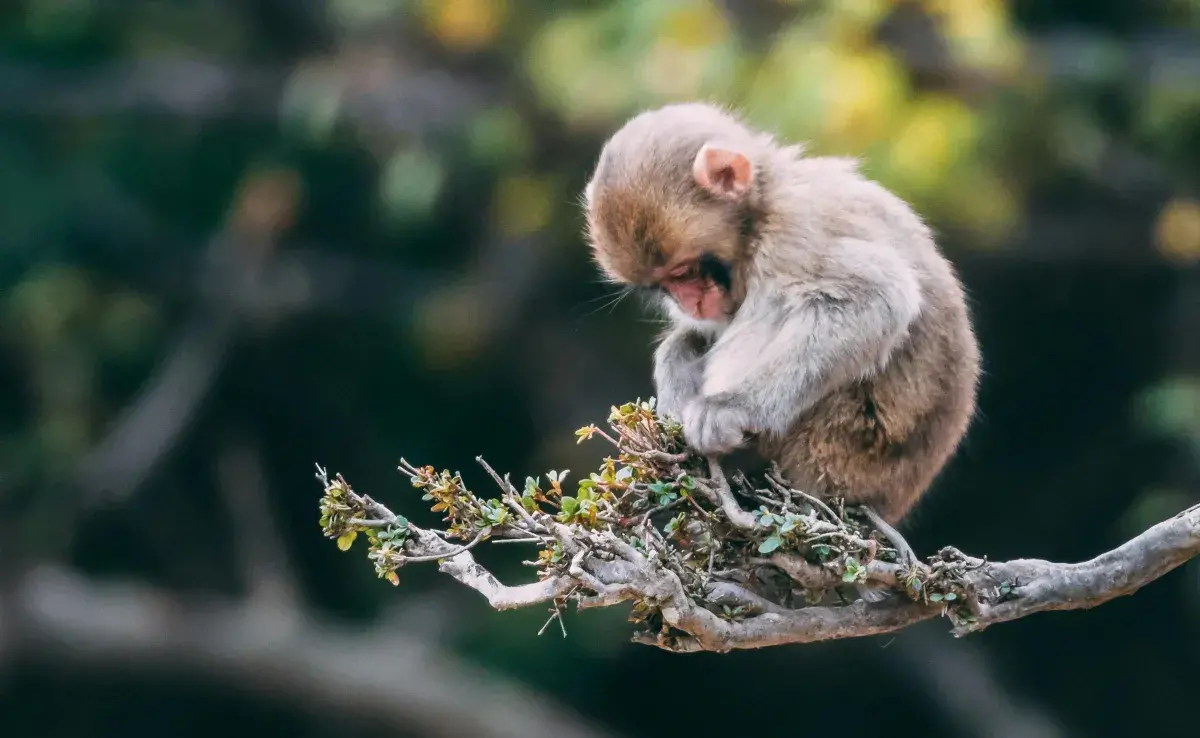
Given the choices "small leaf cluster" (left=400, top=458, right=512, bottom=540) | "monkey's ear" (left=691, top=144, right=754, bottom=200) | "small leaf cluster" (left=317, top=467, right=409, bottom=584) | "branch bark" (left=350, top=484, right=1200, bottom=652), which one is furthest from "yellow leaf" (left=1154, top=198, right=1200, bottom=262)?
"small leaf cluster" (left=317, top=467, right=409, bottom=584)

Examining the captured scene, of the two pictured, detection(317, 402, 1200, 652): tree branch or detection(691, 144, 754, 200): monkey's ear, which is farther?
detection(691, 144, 754, 200): monkey's ear

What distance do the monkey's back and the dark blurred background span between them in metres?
3.02

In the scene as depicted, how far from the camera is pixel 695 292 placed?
342 cm

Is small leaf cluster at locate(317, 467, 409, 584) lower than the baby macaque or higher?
lower

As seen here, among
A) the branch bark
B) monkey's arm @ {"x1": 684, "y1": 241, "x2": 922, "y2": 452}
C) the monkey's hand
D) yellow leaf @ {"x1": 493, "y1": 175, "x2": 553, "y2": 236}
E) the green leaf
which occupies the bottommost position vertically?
the branch bark

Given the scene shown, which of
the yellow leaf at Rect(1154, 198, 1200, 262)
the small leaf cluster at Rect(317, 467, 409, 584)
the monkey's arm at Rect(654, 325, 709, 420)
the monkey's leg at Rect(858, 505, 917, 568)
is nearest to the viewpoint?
the small leaf cluster at Rect(317, 467, 409, 584)

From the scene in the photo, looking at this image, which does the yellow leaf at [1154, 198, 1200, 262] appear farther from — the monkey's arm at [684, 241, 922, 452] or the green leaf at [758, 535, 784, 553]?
the green leaf at [758, 535, 784, 553]

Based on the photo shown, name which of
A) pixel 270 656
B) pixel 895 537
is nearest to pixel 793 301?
pixel 895 537

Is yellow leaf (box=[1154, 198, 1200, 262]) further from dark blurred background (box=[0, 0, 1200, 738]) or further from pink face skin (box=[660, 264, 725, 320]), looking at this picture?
pink face skin (box=[660, 264, 725, 320])

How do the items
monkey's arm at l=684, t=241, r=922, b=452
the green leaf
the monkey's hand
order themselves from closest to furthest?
the green leaf, the monkey's hand, monkey's arm at l=684, t=241, r=922, b=452

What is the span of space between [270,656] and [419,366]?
175 centimetres

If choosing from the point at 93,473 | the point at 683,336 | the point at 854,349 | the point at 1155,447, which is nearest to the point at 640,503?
the point at 854,349

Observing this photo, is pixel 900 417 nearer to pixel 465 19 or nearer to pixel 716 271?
pixel 716 271

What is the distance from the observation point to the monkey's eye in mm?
3438
